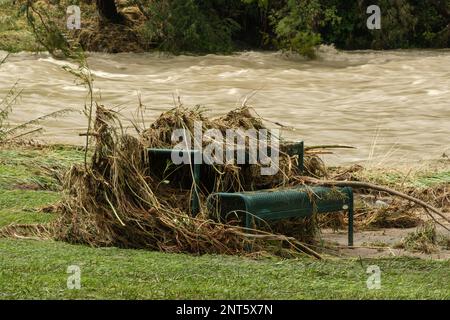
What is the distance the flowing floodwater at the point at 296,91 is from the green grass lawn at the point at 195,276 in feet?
26.7

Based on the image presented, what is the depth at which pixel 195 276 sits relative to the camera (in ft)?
22.6

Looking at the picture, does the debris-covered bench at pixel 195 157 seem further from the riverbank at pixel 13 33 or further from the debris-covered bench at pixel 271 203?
the riverbank at pixel 13 33

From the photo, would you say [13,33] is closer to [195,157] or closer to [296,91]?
[296,91]

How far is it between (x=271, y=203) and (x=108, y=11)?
23.8 metres

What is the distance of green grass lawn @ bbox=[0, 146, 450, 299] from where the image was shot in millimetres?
6359

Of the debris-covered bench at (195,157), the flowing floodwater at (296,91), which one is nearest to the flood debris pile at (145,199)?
the debris-covered bench at (195,157)

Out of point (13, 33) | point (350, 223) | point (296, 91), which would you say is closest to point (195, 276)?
point (350, 223)

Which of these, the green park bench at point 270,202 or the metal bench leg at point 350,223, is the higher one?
the green park bench at point 270,202

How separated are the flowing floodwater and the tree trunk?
1841 millimetres

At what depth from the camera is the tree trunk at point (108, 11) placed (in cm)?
3105

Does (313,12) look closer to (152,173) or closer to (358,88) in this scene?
(358,88)

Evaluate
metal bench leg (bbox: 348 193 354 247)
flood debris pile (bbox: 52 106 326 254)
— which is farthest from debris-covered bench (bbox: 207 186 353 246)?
metal bench leg (bbox: 348 193 354 247)
